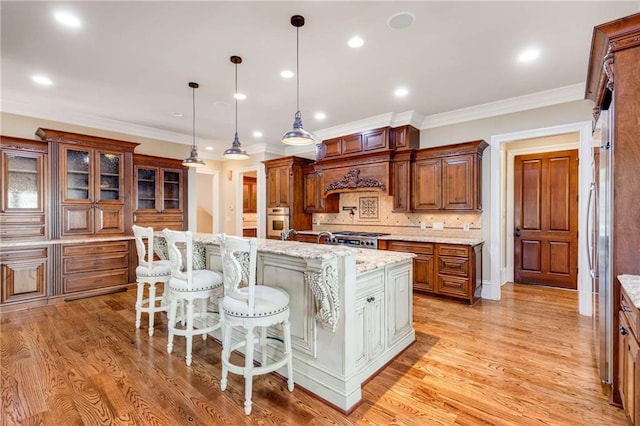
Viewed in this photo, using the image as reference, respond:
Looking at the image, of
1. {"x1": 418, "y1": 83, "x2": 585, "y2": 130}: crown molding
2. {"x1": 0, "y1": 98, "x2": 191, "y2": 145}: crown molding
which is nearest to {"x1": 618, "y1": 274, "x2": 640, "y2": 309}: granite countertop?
{"x1": 418, "y1": 83, "x2": 585, "y2": 130}: crown molding

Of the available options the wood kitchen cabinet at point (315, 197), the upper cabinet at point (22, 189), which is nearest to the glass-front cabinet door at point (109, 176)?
the upper cabinet at point (22, 189)

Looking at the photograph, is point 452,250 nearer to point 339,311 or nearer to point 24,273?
point 339,311

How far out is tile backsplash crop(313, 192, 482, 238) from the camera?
4.70 metres

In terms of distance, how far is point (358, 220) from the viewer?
19.2 ft

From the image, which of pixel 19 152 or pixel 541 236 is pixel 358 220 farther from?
pixel 19 152

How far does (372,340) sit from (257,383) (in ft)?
3.06

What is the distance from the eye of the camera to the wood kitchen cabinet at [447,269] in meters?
4.08

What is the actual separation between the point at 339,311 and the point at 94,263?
4.31 m

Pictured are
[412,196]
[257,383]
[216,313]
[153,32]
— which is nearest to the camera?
[257,383]

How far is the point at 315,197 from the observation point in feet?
20.2

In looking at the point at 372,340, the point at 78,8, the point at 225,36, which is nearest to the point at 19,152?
the point at 78,8

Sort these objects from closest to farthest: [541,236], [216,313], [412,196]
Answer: [216,313], [412,196], [541,236]

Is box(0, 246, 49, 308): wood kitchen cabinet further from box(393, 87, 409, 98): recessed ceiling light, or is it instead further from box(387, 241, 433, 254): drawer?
box(393, 87, 409, 98): recessed ceiling light

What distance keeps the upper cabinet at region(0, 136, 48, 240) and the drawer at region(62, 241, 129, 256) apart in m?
0.38
